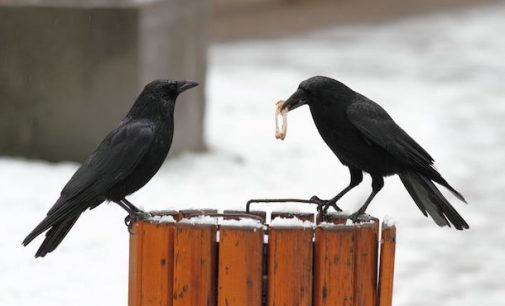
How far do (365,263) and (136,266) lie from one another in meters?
0.96

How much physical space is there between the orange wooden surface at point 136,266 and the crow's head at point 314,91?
89cm

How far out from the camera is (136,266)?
4695 mm

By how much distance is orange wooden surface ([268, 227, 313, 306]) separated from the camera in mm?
4520

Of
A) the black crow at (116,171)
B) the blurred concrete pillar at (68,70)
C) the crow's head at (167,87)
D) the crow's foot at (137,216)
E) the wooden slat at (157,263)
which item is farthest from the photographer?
the blurred concrete pillar at (68,70)

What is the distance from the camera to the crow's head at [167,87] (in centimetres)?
536

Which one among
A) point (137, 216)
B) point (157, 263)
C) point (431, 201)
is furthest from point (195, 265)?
point (431, 201)

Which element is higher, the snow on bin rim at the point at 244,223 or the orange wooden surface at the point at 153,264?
the snow on bin rim at the point at 244,223

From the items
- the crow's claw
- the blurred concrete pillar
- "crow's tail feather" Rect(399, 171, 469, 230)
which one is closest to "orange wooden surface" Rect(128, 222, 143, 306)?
the crow's claw

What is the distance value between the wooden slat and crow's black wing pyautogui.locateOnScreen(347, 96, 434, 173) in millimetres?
1045

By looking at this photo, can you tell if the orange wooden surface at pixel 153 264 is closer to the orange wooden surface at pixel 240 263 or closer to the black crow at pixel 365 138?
the orange wooden surface at pixel 240 263

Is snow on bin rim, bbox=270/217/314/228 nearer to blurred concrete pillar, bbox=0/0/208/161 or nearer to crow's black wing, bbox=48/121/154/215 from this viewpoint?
crow's black wing, bbox=48/121/154/215

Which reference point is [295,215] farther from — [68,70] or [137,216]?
[68,70]

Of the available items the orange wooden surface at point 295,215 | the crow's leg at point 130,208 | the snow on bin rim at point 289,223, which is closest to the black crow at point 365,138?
the orange wooden surface at point 295,215

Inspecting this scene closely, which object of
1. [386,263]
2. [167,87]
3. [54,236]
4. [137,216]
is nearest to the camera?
[386,263]
